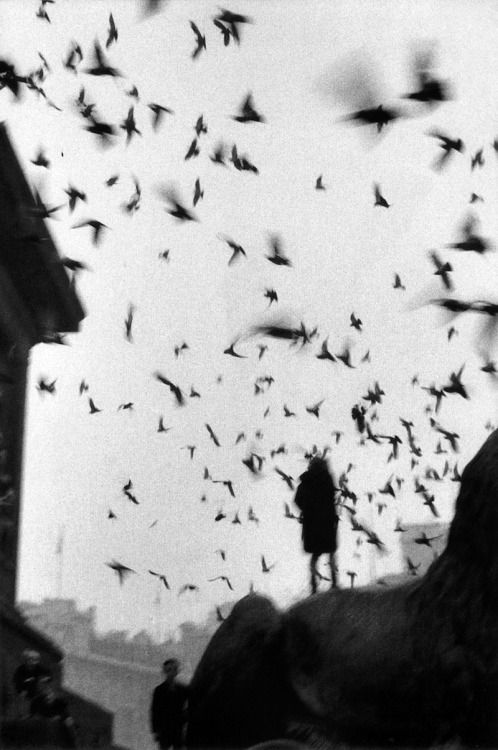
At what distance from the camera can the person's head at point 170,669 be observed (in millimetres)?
8992

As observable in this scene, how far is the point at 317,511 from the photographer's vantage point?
840 centimetres

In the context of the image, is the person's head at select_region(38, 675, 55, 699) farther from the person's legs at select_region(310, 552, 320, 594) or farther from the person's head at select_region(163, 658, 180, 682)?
the person's legs at select_region(310, 552, 320, 594)

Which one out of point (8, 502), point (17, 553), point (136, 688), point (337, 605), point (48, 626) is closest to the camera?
point (337, 605)

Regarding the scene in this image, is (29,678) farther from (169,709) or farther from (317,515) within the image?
(317,515)

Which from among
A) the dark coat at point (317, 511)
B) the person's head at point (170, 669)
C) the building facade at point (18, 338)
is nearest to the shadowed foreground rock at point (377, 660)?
the dark coat at point (317, 511)

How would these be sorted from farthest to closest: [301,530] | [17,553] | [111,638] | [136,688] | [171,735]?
[111,638], [136,688], [17,553], [301,530], [171,735]

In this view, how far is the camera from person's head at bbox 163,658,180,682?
→ 8.99m

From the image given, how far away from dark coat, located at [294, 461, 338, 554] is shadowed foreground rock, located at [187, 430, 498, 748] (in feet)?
5.83

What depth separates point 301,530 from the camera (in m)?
8.32

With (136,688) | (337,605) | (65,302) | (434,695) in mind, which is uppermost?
(65,302)

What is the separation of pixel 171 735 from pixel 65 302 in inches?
801

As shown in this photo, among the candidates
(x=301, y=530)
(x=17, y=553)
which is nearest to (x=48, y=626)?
(x=17, y=553)

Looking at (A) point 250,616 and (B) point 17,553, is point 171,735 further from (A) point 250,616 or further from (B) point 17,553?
(B) point 17,553

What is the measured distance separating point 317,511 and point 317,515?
0.03 m
